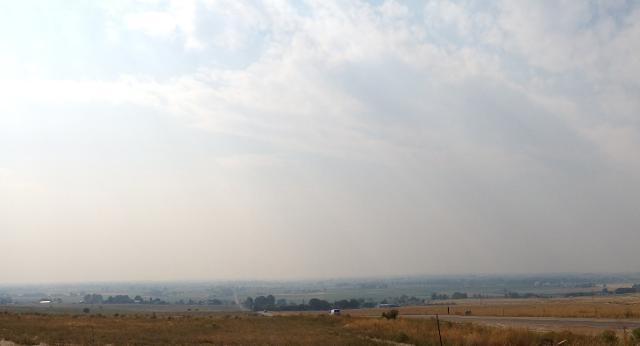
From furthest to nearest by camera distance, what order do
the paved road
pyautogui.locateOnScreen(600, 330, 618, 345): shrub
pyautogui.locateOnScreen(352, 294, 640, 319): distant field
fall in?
1. pyautogui.locateOnScreen(352, 294, 640, 319): distant field
2. the paved road
3. pyautogui.locateOnScreen(600, 330, 618, 345): shrub

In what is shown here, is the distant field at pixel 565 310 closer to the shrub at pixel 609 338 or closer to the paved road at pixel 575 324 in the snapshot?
the paved road at pixel 575 324

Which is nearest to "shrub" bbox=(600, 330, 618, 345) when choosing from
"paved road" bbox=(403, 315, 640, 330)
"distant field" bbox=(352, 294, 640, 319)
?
"paved road" bbox=(403, 315, 640, 330)

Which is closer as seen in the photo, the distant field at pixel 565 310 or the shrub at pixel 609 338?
the shrub at pixel 609 338

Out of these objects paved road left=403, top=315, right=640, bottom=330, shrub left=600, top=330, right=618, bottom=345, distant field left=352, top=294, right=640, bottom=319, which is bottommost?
distant field left=352, top=294, right=640, bottom=319

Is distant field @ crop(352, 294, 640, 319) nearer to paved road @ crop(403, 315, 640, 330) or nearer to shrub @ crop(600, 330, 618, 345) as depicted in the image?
paved road @ crop(403, 315, 640, 330)

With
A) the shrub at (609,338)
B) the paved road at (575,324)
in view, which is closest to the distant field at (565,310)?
the paved road at (575,324)

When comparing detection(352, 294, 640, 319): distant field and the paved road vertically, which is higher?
the paved road

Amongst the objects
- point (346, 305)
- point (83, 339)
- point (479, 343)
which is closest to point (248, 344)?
point (83, 339)

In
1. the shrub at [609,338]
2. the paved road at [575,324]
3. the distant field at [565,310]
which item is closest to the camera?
the shrub at [609,338]

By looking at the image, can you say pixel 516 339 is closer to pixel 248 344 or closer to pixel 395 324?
pixel 248 344

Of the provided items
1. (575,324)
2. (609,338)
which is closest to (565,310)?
(575,324)

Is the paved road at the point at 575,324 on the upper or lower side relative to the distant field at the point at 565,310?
upper

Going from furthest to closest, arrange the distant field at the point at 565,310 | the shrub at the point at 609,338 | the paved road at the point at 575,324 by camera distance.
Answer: the distant field at the point at 565,310 → the paved road at the point at 575,324 → the shrub at the point at 609,338

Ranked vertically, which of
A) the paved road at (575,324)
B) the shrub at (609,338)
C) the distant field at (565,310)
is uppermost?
the shrub at (609,338)
